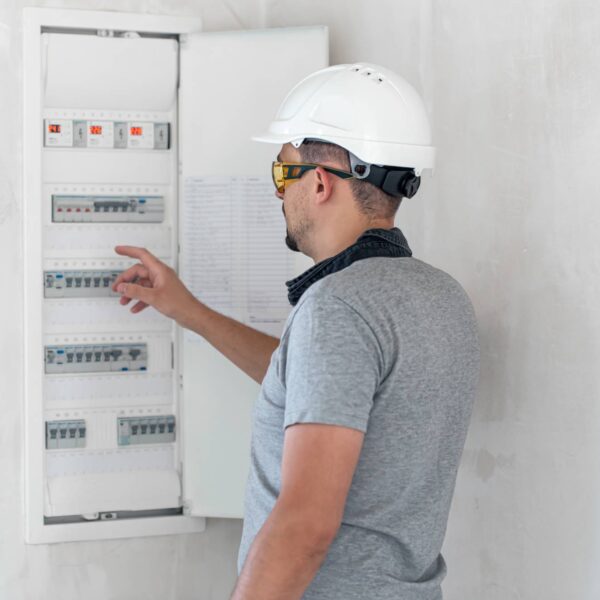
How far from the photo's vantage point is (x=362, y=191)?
148cm

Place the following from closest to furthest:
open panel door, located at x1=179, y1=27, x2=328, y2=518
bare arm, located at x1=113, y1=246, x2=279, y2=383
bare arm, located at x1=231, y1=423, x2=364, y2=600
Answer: bare arm, located at x1=231, y1=423, x2=364, y2=600 < bare arm, located at x1=113, y1=246, x2=279, y2=383 < open panel door, located at x1=179, y1=27, x2=328, y2=518

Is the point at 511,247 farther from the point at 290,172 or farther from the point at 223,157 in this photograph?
the point at 223,157

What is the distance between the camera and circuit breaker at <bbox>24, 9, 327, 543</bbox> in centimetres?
225

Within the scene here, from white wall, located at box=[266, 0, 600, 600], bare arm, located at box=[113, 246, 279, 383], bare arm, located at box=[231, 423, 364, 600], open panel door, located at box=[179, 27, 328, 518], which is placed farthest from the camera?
open panel door, located at box=[179, 27, 328, 518]

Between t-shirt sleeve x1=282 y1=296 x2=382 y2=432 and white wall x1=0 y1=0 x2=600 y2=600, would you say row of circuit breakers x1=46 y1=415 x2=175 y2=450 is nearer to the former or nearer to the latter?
white wall x1=0 y1=0 x2=600 y2=600

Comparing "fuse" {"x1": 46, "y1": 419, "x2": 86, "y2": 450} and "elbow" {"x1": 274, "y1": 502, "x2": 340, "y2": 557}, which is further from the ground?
"elbow" {"x1": 274, "y1": 502, "x2": 340, "y2": 557}

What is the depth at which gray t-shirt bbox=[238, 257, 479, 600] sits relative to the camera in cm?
122

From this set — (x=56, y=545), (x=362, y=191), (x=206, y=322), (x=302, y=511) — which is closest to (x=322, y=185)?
(x=362, y=191)

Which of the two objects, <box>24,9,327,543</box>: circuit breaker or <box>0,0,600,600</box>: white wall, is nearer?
<box>0,0,600,600</box>: white wall

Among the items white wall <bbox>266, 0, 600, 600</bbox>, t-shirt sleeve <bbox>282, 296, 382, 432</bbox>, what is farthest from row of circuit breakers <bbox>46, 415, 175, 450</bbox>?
t-shirt sleeve <bbox>282, 296, 382, 432</bbox>

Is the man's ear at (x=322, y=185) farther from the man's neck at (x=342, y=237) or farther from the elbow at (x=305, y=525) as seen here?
the elbow at (x=305, y=525)

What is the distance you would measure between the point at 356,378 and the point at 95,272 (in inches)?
49.6

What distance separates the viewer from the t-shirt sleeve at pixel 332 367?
120 cm

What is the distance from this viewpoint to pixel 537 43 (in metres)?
1.52
